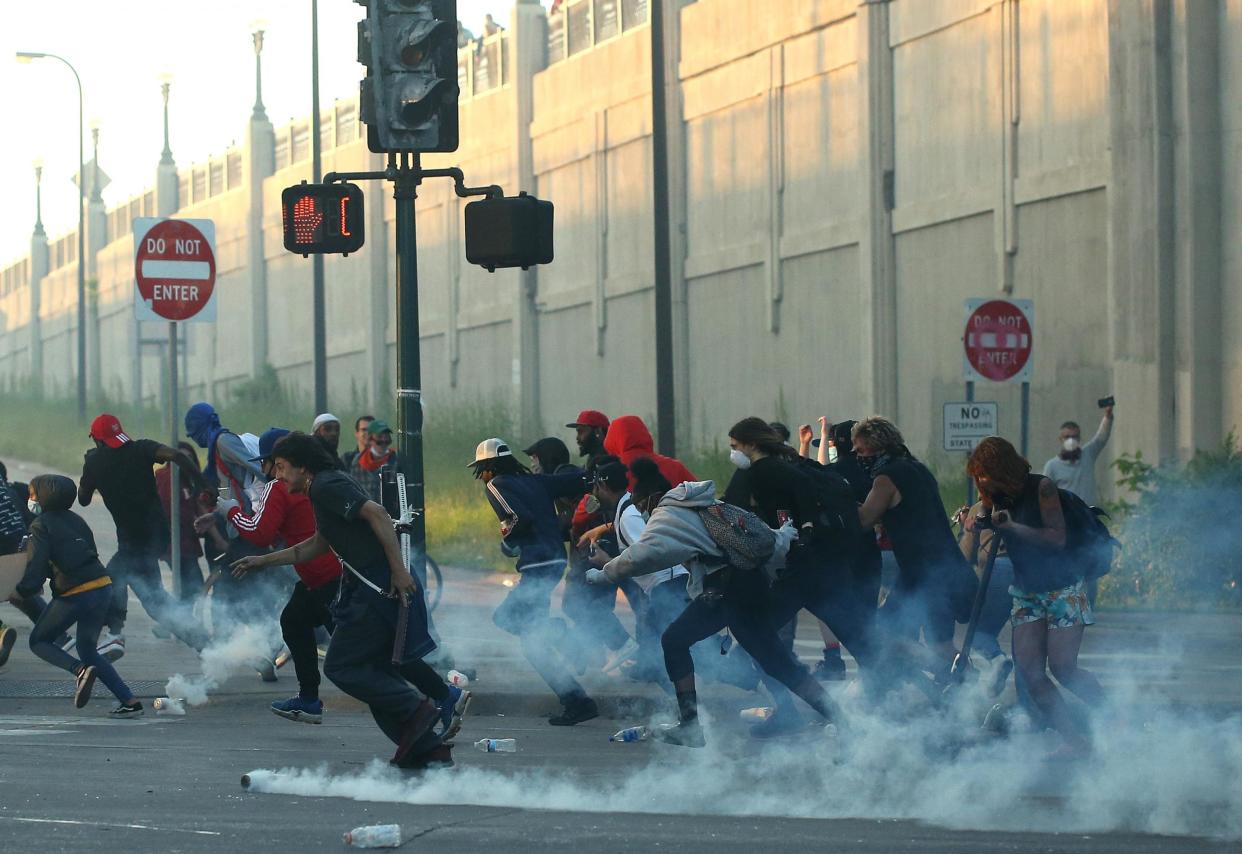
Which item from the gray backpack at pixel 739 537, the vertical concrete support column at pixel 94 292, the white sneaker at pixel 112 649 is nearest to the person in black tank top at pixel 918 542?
the gray backpack at pixel 739 537

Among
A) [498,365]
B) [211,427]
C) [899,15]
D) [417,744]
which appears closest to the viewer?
[417,744]

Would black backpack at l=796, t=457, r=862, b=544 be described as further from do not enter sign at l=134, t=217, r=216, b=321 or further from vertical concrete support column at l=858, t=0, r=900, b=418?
vertical concrete support column at l=858, t=0, r=900, b=418

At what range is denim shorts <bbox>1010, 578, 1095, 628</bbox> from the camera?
31.2 ft

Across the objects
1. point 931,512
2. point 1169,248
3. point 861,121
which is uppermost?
point 861,121

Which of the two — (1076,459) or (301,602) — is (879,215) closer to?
(1076,459)

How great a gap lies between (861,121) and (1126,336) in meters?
6.28

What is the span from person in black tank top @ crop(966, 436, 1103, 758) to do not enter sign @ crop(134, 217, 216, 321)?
6.79 meters

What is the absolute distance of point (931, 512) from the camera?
34.4ft

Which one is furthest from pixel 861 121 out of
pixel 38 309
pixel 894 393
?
pixel 38 309

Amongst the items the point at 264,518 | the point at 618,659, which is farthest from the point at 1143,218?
the point at 264,518

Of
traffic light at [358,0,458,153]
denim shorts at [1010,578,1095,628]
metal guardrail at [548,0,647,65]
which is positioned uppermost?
metal guardrail at [548,0,647,65]

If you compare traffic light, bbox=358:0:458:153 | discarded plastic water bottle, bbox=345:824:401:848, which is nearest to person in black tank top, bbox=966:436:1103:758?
discarded plastic water bottle, bbox=345:824:401:848

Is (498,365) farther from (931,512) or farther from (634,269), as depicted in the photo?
(931,512)

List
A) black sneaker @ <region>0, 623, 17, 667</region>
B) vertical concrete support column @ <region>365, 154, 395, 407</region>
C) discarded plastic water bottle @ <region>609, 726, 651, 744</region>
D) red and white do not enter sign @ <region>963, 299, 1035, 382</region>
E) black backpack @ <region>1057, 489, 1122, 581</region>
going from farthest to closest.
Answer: vertical concrete support column @ <region>365, 154, 395, 407</region>
red and white do not enter sign @ <region>963, 299, 1035, 382</region>
black sneaker @ <region>0, 623, 17, 667</region>
discarded plastic water bottle @ <region>609, 726, 651, 744</region>
black backpack @ <region>1057, 489, 1122, 581</region>
